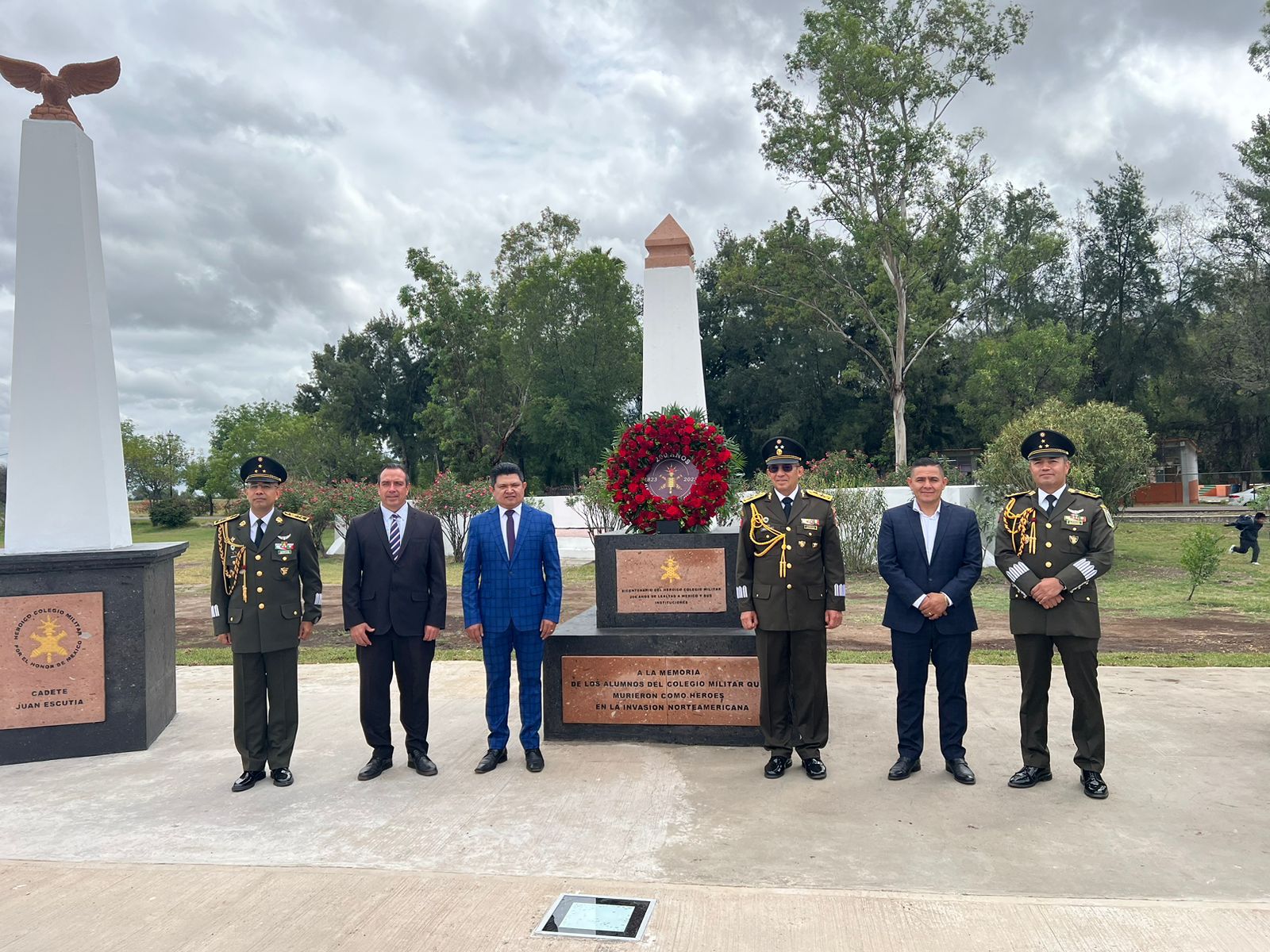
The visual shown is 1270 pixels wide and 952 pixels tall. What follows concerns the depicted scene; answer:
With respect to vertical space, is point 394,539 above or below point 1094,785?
above

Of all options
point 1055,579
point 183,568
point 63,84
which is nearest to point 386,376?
point 183,568

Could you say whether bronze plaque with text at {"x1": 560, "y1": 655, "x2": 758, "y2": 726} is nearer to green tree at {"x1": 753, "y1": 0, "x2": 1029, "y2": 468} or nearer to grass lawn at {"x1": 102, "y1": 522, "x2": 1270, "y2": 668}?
grass lawn at {"x1": 102, "y1": 522, "x2": 1270, "y2": 668}

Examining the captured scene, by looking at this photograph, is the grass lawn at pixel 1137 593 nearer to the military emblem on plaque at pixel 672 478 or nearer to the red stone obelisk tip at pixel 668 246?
the military emblem on plaque at pixel 672 478

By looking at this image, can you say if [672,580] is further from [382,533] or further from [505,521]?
[382,533]

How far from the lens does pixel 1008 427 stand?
53.4 ft

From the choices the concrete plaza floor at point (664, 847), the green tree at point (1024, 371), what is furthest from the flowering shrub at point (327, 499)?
the green tree at point (1024, 371)

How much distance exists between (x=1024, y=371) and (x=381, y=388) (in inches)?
1269

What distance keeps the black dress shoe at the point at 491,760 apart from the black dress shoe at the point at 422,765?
0.24 metres

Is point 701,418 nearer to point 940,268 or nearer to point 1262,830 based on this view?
point 1262,830

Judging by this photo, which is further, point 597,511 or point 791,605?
point 597,511

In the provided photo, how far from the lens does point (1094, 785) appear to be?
158 inches

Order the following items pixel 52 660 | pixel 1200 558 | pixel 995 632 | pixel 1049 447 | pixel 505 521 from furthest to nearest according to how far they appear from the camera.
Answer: pixel 1200 558, pixel 995 632, pixel 52 660, pixel 505 521, pixel 1049 447

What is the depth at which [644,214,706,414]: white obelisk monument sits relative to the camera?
262 inches

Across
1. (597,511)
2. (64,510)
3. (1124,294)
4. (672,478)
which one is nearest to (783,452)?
(672,478)
